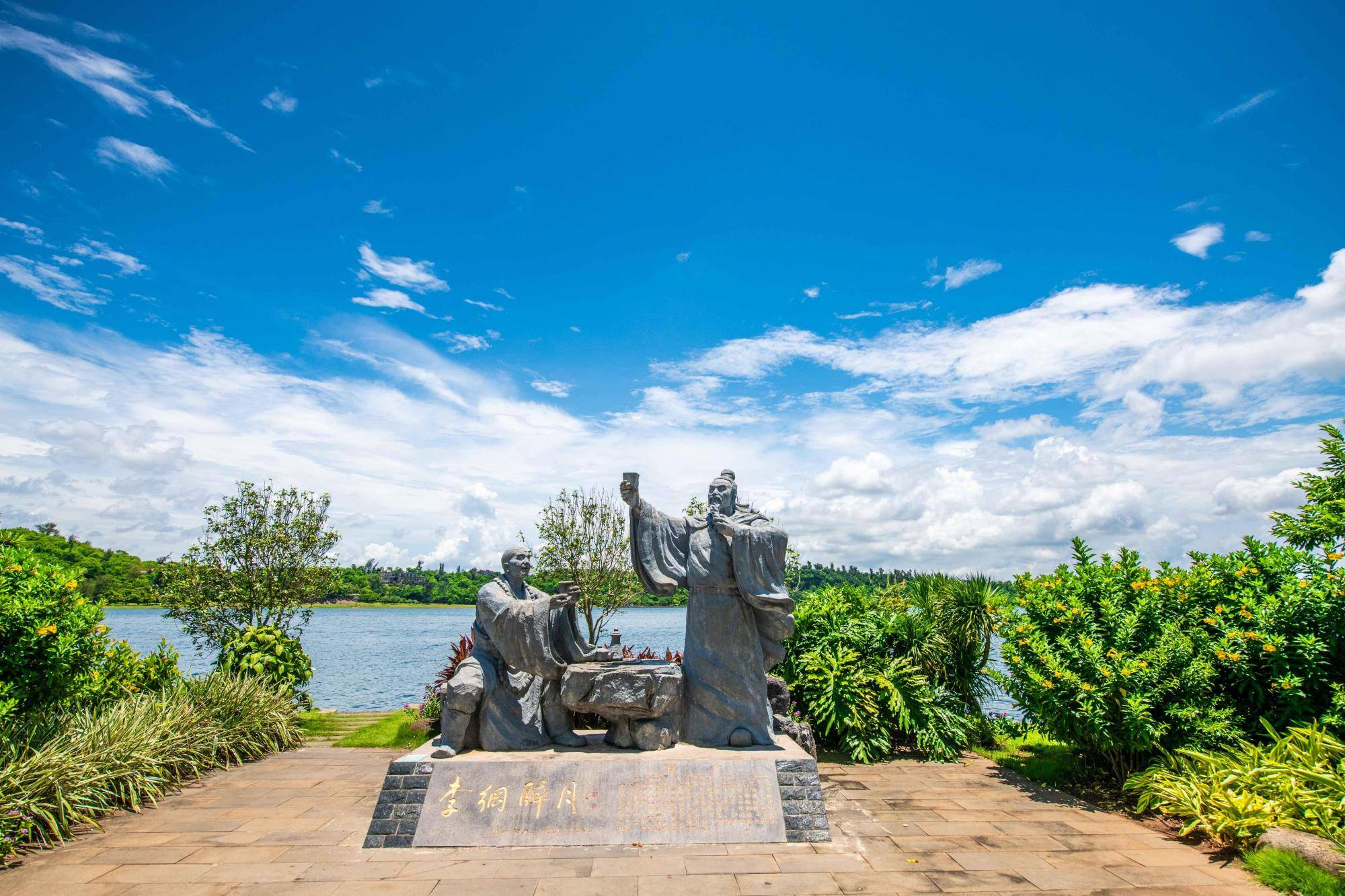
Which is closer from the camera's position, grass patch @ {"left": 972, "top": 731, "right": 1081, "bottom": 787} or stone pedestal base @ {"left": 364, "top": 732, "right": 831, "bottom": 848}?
stone pedestal base @ {"left": 364, "top": 732, "right": 831, "bottom": 848}

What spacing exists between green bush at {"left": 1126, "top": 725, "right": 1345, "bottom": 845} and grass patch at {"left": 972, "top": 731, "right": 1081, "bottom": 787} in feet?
4.14

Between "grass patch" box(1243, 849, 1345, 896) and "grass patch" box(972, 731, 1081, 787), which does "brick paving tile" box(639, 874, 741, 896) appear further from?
"grass patch" box(972, 731, 1081, 787)

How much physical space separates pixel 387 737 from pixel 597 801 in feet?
18.8

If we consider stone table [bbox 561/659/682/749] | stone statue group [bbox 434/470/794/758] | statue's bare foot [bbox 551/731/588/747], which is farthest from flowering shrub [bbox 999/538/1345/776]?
statue's bare foot [bbox 551/731/588/747]

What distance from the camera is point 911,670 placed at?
8844mm

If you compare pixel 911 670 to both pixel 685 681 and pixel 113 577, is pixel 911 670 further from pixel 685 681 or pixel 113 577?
pixel 113 577

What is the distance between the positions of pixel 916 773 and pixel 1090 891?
3362mm

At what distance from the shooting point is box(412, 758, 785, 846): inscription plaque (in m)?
5.08

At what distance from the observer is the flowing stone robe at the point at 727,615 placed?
5902 mm

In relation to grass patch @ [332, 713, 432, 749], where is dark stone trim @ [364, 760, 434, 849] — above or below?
above

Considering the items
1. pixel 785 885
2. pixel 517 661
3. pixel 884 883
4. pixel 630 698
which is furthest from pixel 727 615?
pixel 884 883

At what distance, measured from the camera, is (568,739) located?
19.1 ft

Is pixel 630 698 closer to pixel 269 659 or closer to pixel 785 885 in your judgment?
pixel 785 885

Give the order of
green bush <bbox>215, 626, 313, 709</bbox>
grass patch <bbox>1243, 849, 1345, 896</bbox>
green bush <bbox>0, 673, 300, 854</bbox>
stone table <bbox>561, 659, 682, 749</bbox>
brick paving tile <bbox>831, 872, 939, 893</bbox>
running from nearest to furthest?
grass patch <bbox>1243, 849, 1345, 896</bbox> → brick paving tile <bbox>831, 872, 939, 893</bbox> → green bush <bbox>0, 673, 300, 854</bbox> → stone table <bbox>561, 659, 682, 749</bbox> → green bush <bbox>215, 626, 313, 709</bbox>
